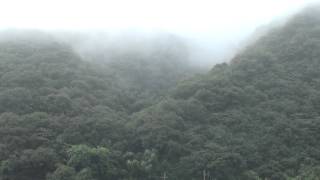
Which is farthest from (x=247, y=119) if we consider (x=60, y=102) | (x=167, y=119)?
(x=60, y=102)

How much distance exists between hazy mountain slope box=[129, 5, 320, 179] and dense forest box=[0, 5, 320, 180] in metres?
0.08

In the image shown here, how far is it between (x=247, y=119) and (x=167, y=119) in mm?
6468

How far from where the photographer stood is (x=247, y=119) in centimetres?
4966

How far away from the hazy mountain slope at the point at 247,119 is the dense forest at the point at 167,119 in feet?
0.28

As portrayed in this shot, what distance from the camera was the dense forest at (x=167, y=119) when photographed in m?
44.4

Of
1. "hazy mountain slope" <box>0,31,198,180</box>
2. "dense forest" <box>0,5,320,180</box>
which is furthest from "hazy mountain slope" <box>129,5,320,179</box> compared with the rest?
"hazy mountain slope" <box>0,31,198,180</box>

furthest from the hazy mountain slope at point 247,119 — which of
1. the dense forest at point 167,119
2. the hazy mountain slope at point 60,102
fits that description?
the hazy mountain slope at point 60,102

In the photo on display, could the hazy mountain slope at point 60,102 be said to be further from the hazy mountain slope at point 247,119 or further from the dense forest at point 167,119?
the hazy mountain slope at point 247,119

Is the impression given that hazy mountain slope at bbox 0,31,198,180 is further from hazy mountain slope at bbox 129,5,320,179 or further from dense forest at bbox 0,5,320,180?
hazy mountain slope at bbox 129,5,320,179

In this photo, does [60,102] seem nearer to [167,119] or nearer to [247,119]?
[167,119]

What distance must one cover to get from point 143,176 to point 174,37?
39.2 metres

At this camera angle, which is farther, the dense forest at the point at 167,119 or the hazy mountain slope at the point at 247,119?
the hazy mountain slope at the point at 247,119

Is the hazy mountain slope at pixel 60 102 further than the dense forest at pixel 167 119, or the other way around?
the hazy mountain slope at pixel 60 102

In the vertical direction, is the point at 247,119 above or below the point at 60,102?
below
